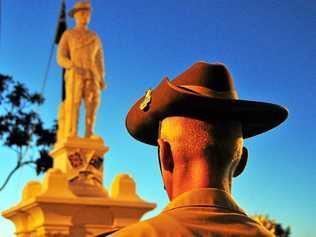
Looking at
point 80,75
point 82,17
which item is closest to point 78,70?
point 80,75

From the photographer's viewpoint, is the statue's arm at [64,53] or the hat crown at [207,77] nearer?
the hat crown at [207,77]

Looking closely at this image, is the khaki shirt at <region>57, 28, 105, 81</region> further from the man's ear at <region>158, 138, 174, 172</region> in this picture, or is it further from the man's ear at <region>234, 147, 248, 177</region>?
the man's ear at <region>158, 138, 174, 172</region>

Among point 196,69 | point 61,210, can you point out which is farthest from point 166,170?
point 61,210

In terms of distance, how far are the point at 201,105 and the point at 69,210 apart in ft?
30.5

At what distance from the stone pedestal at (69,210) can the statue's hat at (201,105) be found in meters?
8.87

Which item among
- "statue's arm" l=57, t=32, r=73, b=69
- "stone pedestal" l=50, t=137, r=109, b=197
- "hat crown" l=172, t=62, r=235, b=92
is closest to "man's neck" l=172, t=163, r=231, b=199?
"hat crown" l=172, t=62, r=235, b=92

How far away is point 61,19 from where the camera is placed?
19.0m

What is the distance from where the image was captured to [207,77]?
168 centimetres

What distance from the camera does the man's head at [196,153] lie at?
155 cm

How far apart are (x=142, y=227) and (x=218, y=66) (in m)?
0.51

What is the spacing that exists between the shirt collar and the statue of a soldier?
10.5 m

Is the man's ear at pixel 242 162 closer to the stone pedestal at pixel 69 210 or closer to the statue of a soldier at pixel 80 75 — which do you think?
the stone pedestal at pixel 69 210

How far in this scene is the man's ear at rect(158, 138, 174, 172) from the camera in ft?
5.20

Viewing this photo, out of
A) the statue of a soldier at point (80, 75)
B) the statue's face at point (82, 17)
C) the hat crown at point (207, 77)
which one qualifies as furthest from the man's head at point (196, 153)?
the statue's face at point (82, 17)
